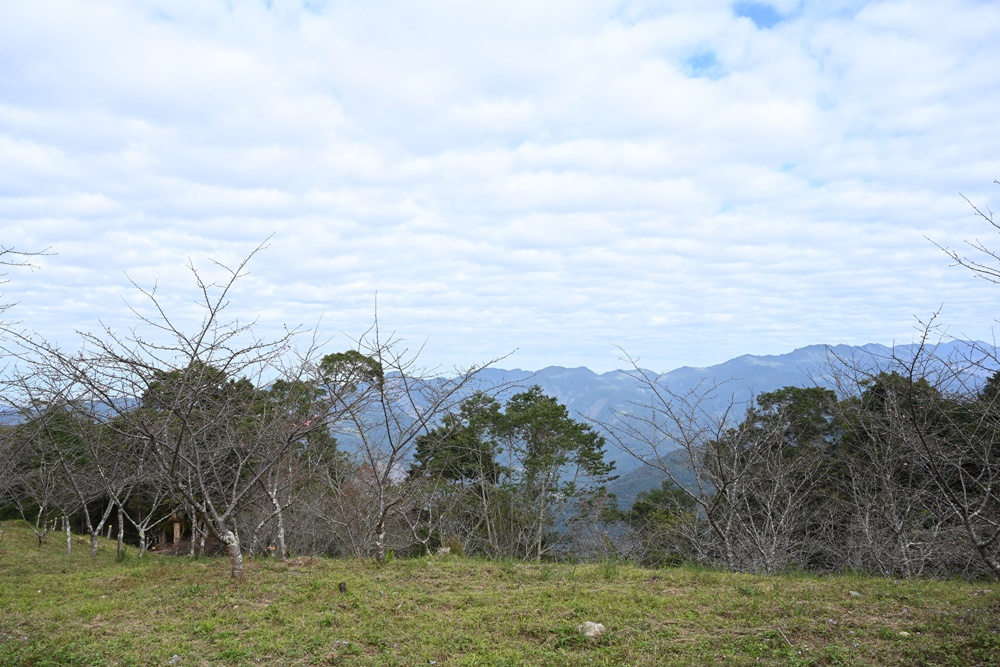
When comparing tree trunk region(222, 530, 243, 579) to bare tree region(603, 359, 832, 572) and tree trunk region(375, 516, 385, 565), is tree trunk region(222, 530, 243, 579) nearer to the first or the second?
tree trunk region(375, 516, 385, 565)

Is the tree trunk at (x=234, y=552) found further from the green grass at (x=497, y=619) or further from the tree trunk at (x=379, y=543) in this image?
the tree trunk at (x=379, y=543)

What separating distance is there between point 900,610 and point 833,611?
0.57m

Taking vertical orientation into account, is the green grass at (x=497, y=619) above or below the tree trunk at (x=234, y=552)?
below

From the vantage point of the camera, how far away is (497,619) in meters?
5.07

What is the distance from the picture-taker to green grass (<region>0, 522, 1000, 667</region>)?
4.24 m

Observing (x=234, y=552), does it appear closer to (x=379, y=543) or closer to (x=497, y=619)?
(x=379, y=543)

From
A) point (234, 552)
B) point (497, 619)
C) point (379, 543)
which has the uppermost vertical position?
point (234, 552)

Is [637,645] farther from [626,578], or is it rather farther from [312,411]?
[312,411]

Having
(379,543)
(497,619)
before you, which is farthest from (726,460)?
(497,619)

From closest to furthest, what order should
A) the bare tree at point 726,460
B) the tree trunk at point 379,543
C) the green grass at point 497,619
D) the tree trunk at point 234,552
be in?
the green grass at point 497,619, the tree trunk at point 234,552, the tree trunk at point 379,543, the bare tree at point 726,460

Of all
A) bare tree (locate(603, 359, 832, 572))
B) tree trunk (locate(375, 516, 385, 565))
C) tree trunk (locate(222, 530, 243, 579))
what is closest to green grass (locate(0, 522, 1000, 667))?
tree trunk (locate(222, 530, 243, 579))

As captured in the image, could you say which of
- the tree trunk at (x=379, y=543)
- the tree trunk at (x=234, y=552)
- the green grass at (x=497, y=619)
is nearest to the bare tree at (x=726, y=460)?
the green grass at (x=497, y=619)

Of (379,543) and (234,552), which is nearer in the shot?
(234,552)

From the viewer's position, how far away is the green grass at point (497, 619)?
4242mm
